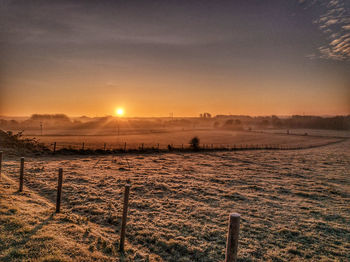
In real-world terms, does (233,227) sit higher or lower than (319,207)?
higher

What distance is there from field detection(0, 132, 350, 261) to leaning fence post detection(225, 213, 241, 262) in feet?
Answer: 10.4

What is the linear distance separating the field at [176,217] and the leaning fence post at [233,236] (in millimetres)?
3158

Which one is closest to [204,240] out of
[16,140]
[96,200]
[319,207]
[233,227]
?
[233,227]

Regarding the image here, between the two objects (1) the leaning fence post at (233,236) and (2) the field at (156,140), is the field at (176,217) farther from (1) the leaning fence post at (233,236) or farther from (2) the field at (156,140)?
(2) the field at (156,140)

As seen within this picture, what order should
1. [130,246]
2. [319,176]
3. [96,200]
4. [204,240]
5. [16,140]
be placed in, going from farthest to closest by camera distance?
1. [16,140]
2. [319,176]
3. [96,200]
4. [204,240]
5. [130,246]

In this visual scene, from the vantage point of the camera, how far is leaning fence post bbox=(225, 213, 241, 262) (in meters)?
3.50

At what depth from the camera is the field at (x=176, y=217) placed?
6.23 meters

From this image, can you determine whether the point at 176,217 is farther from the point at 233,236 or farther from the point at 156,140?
the point at 156,140

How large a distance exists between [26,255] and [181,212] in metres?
6.43

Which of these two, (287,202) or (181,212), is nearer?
(181,212)

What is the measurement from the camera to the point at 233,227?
3.54 m

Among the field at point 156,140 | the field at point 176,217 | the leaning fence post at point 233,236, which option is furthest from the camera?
the field at point 156,140

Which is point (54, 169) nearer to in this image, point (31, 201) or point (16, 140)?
point (31, 201)

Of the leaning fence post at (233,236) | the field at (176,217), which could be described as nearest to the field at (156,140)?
the field at (176,217)
